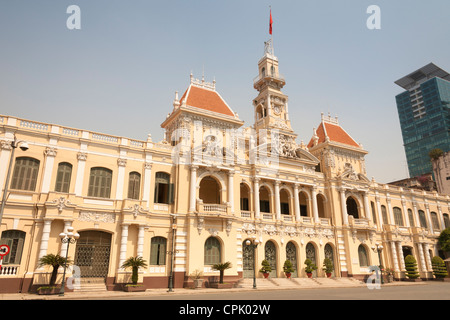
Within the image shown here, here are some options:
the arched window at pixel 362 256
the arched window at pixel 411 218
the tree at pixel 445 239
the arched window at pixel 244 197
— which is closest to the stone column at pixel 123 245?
the arched window at pixel 244 197

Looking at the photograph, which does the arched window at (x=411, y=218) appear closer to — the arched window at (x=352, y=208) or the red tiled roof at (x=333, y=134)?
the arched window at (x=352, y=208)

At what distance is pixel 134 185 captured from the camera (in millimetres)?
27703

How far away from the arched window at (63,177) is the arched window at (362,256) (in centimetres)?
3117

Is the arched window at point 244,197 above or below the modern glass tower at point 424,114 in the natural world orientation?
below

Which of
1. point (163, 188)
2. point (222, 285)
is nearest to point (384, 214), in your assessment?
point (222, 285)

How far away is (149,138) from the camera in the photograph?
29.5 metres

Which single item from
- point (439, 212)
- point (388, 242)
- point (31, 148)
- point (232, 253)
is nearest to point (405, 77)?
point (439, 212)

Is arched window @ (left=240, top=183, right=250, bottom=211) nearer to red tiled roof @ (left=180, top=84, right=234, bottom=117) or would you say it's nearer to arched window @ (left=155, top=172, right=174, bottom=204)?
red tiled roof @ (left=180, top=84, right=234, bottom=117)

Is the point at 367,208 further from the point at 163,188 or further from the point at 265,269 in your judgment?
the point at 163,188

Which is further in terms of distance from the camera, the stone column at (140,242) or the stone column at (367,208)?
the stone column at (367,208)

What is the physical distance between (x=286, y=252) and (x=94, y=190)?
1937cm

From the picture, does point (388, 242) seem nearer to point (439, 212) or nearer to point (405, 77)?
point (439, 212)

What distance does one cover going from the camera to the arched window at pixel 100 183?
85.2 feet

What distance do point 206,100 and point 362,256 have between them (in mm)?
24766
